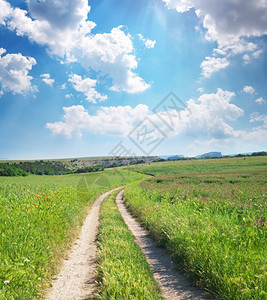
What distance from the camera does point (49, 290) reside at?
209 inches

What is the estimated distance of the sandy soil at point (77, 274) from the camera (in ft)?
16.9

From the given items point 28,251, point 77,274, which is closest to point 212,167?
point 77,274

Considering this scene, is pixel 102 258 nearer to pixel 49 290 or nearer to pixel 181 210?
pixel 49 290

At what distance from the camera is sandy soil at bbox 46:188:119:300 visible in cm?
516

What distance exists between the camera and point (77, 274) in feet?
20.5

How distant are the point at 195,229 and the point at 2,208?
752cm

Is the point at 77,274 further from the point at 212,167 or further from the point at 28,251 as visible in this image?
the point at 212,167

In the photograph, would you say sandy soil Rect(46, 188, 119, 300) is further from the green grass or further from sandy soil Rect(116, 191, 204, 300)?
the green grass

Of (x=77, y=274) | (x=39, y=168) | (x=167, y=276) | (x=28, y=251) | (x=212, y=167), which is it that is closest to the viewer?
(x=28, y=251)

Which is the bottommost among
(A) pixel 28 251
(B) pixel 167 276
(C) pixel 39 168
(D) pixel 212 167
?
(C) pixel 39 168

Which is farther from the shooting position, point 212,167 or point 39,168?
point 39,168

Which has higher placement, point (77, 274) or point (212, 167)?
point (77, 274)

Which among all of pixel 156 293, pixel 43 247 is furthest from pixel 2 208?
pixel 156 293

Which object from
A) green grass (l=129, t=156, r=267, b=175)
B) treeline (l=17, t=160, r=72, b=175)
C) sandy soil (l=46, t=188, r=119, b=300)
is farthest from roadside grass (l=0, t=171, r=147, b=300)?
treeline (l=17, t=160, r=72, b=175)
